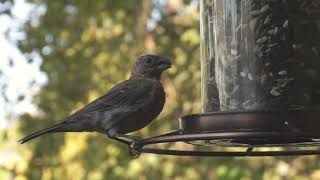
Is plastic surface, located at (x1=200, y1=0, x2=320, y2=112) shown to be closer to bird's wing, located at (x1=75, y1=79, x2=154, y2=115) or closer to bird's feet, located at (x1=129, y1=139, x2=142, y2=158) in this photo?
bird's feet, located at (x1=129, y1=139, x2=142, y2=158)

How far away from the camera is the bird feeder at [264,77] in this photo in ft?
10.4

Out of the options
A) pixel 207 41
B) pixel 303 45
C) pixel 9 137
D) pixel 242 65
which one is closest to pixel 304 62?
pixel 303 45

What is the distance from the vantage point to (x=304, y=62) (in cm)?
343

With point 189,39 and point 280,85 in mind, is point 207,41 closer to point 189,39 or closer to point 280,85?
point 280,85

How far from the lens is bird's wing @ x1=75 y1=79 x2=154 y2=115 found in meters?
4.22

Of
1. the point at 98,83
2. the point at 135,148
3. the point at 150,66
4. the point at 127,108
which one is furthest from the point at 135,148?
the point at 98,83

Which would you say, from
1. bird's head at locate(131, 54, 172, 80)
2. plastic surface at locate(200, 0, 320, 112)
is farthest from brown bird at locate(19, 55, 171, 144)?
plastic surface at locate(200, 0, 320, 112)

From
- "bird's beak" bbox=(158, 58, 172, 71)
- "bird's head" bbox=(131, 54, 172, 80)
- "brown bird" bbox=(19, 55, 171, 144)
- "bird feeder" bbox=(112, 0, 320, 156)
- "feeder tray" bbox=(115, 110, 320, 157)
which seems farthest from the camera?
"bird's head" bbox=(131, 54, 172, 80)

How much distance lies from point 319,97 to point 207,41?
0.76 metres

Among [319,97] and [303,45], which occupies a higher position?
[303,45]

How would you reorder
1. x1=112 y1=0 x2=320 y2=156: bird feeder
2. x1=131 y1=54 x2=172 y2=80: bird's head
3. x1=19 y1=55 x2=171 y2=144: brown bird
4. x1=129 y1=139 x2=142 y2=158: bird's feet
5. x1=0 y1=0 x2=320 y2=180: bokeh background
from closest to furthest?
x1=112 y1=0 x2=320 y2=156: bird feeder, x1=129 y1=139 x2=142 y2=158: bird's feet, x1=19 y1=55 x2=171 y2=144: brown bird, x1=131 y1=54 x2=172 y2=80: bird's head, x1=0 y1=0 x2=320 y2=180: bokeh background

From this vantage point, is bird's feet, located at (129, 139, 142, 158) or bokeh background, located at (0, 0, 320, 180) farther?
bokeh background, located at (0, 0, 320, 180)

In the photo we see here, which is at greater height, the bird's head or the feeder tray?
the bird's head

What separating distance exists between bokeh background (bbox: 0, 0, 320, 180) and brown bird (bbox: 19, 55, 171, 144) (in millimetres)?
2834
